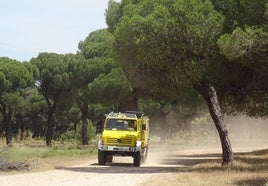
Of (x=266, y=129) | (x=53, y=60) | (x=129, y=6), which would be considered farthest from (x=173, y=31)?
(x=266, y=129)

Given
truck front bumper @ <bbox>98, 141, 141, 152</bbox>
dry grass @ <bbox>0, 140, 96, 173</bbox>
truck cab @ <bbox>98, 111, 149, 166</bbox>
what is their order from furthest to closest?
truck cab @ <bbox>98, 111, 149, 166</bbox>, truck front bumper @ <bbox>98, 141, 141, 152</bbox>, dry grass @ <bbox>0, 140, 96, 173</bbox>

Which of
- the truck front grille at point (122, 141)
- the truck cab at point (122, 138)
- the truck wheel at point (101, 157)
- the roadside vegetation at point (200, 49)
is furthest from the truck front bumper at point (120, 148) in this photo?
the roadside vegetation at point (200, 49)

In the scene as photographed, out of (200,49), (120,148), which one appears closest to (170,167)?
(120,148)

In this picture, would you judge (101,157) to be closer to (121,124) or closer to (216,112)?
(121,124)

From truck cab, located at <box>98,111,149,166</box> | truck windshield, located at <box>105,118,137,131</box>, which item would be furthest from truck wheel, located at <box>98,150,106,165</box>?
truck windshield, located at <box>105,118,137,131</box>

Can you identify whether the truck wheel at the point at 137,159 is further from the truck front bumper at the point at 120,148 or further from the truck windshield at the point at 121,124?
the truck windshield at the point at 121,124

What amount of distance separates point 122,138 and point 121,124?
104 cm

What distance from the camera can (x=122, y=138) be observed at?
80.1 ft

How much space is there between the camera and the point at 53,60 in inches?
1930

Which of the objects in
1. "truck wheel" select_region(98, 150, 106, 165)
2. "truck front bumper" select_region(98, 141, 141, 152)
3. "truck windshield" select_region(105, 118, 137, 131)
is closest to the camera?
"truck front bumper" select_region(98, 141, 141, 152)

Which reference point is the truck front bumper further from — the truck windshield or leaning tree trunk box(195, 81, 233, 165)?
leaning tree trunk box(195, 81, 233, 165)

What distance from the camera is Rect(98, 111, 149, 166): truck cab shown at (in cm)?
2427

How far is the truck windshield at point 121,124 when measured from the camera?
25.1 metres

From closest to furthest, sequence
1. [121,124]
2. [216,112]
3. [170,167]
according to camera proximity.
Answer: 1. [216,112]
2. [170,167]
3. [121,124]
